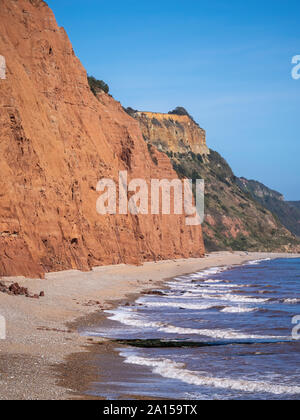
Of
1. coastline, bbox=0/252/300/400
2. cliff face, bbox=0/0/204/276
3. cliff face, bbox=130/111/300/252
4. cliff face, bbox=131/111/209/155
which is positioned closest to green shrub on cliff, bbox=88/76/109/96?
cliff face, bbox=0/0/204/276

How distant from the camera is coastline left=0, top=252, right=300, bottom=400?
11.3 meters

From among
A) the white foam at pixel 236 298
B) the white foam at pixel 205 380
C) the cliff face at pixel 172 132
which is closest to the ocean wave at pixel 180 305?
the white foam at pixel 236 298

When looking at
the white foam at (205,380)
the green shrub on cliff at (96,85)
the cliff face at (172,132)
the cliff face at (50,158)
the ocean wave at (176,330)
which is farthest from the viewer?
the cliff face at (172,132)

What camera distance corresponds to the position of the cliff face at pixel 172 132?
530ft

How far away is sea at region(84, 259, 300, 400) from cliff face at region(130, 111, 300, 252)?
10870 centimetres

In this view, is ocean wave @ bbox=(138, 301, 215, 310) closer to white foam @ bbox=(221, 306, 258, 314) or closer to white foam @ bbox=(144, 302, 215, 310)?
white foam @ bbox=(144, 302, 215, 310)

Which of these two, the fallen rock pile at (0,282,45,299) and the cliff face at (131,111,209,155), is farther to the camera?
the cliff face at (131,111,209,155)

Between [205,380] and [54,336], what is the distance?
208 inches

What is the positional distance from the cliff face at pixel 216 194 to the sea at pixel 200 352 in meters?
109

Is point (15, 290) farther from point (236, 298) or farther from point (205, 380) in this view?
point (236, 298)

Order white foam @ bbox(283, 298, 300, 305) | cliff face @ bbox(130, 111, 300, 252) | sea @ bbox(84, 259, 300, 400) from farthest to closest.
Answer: cliff face @ bbox(130, 111, 300, 252) < white foam @ bbox(283, 298, 300, 305) < sea @ bbox(84, 259, 300, 400)

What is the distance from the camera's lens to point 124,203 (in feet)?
191

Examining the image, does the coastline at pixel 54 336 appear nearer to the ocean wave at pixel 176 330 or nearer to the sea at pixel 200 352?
the sea at pixel 200 352
